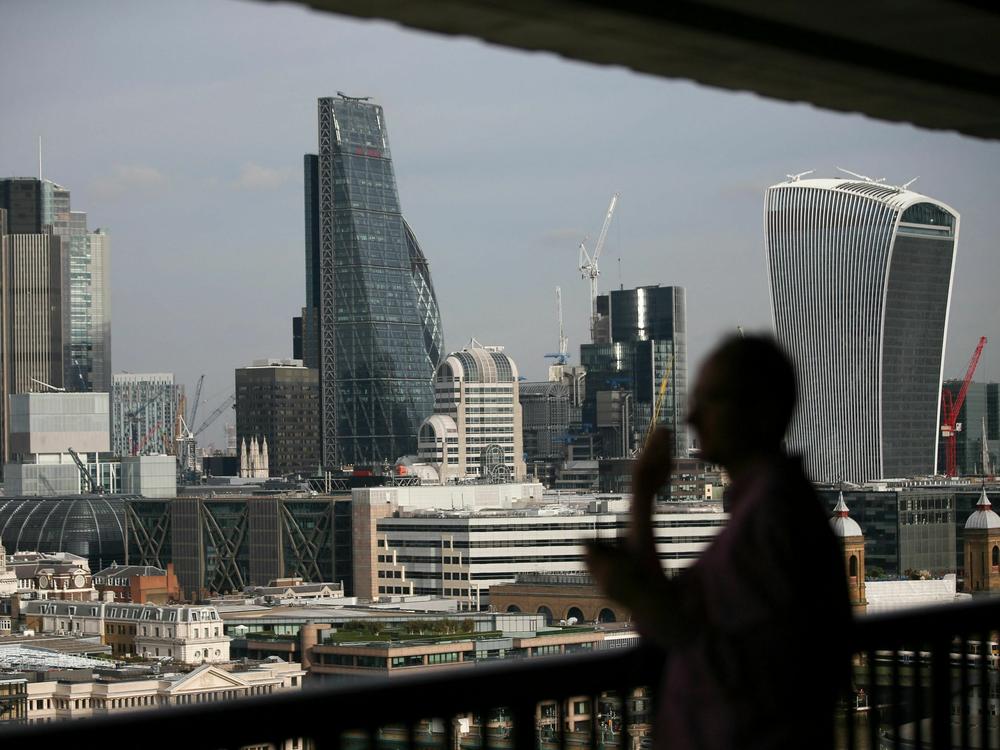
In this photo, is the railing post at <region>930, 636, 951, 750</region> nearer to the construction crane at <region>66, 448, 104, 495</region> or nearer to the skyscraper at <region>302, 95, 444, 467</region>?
the construction crane at <region>66, 448, 104, 495</region>

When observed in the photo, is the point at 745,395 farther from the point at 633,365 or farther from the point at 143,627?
the point at 633,365

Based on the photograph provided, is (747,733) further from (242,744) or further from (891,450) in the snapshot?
(891,450)

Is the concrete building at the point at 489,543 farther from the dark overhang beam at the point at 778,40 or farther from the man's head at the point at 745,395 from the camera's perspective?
the man's head at the point at 745,395

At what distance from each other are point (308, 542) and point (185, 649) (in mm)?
21126

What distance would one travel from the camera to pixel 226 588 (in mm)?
57062

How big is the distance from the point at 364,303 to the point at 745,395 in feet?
264

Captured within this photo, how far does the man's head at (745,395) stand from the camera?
195cm

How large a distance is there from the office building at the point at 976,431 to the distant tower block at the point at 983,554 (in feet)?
149

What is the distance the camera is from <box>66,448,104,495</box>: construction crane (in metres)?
77.6

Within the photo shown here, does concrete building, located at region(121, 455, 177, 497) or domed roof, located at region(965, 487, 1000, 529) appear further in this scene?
concrete building, located at region(121, 455, 177, 497)

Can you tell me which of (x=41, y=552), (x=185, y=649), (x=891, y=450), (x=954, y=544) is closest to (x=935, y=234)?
(x=891, y=450)

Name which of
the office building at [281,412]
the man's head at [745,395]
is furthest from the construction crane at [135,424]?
the man's head at [745,395]

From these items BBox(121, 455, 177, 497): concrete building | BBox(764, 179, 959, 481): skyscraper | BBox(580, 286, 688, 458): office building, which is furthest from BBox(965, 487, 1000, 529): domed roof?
BBox(580, 286, 688, 458): office building

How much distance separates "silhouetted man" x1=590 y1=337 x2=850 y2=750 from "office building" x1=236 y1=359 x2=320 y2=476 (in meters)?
102
